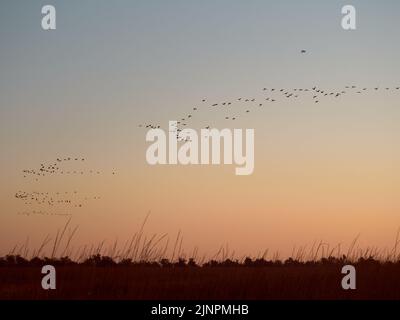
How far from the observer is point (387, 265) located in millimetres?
14867

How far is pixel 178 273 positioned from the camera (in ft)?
47.4

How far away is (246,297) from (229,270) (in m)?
1.10

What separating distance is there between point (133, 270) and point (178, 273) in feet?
2.61

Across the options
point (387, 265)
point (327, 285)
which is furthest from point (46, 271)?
point (387, 265)
